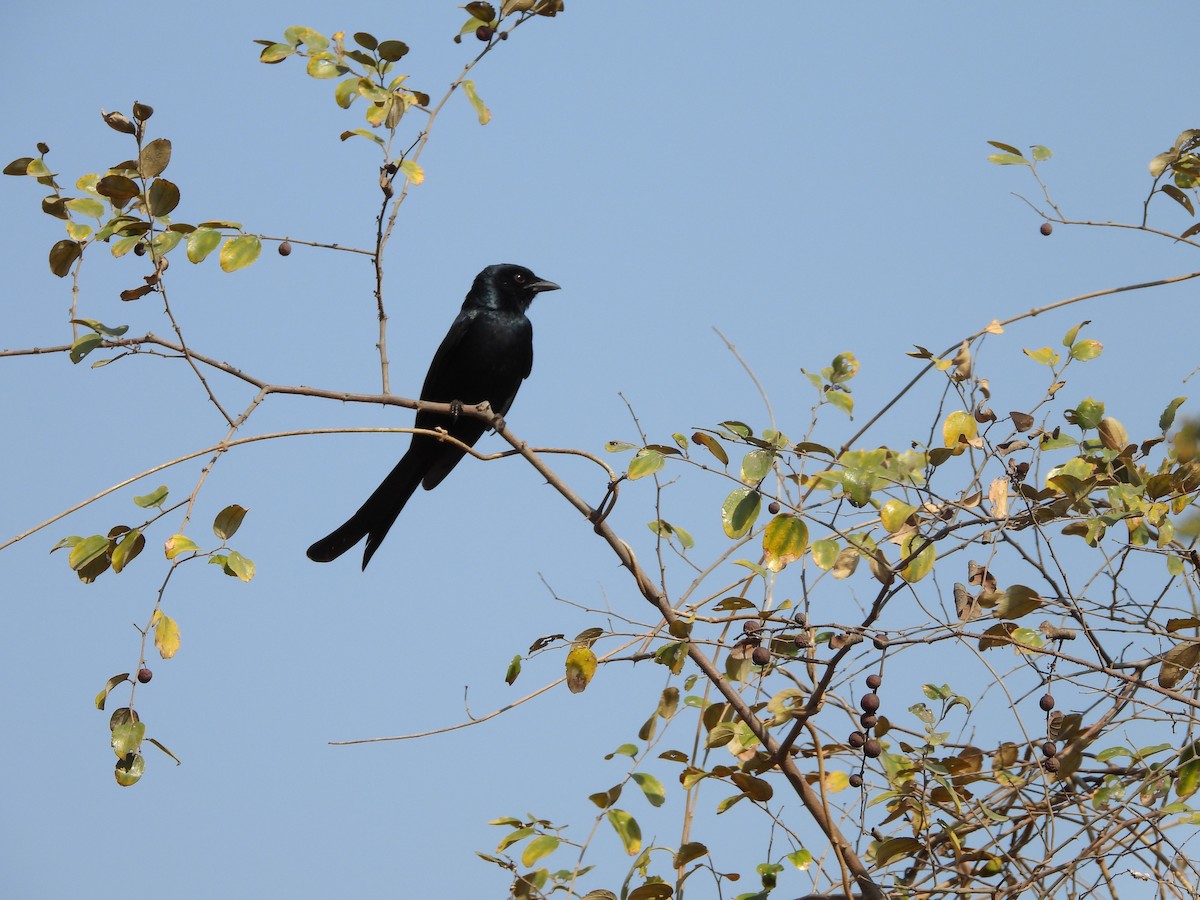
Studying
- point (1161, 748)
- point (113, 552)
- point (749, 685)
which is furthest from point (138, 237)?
point (1161, 748)

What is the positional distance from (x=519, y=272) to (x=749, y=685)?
357cm

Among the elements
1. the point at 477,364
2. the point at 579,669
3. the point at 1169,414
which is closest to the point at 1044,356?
the point at 1169,414

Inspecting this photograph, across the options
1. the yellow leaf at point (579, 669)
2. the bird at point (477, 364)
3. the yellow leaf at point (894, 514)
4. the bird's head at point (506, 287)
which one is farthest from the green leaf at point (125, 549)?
the bird's head at point (506, 287)

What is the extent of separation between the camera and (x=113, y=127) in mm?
2289

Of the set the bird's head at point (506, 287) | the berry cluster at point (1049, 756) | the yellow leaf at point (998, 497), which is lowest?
the berry cluster at point (1049, 756)

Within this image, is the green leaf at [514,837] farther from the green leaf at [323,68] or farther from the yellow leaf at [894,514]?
the green leaf at [323,68]

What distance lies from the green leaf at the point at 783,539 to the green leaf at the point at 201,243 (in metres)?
1.32

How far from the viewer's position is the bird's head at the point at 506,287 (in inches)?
216

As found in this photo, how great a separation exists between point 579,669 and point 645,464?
0.42 metres

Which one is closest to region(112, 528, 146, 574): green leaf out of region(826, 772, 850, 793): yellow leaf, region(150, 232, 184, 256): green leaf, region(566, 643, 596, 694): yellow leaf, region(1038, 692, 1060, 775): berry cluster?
region(150, 232, 184, 256): green leaf

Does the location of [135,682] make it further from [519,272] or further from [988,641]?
[519,272]

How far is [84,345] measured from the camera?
7.44ft

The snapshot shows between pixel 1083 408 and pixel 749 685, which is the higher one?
pixel 1083 408

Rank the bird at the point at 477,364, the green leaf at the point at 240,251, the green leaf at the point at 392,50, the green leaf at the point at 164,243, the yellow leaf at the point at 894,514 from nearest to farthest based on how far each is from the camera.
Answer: the yellow leaf at the point at 894,514, the green leaf at the point at 164,243, the green leaf at the point at 240,251, the green leaf at the point at 392,50, the bird at the point at 477,364
